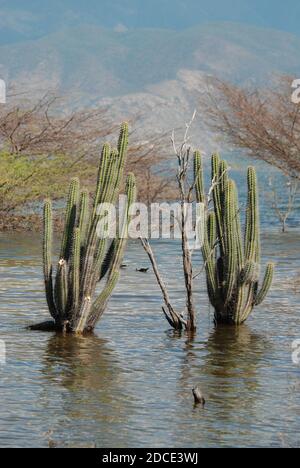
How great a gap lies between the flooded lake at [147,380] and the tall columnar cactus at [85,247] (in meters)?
0.37

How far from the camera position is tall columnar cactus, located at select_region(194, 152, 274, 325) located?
516 inches

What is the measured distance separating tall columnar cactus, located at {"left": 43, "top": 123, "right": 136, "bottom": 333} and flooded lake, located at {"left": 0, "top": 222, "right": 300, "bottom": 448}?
1.22ft

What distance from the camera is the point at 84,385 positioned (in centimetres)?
1050

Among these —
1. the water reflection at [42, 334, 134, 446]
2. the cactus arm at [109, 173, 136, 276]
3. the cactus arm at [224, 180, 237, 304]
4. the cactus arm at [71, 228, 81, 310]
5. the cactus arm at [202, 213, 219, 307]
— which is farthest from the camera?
the cactus arm at [202, 213, 219, 307]

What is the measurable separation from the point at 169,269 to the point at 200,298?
13.5 feet

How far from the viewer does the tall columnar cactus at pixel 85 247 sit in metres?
12.5

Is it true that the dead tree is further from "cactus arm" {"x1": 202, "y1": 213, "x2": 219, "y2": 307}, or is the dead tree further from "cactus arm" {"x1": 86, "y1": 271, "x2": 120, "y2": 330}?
"cactus arm" {"x1": 86, "y1": 271, "x2": 120, "y2": 330}

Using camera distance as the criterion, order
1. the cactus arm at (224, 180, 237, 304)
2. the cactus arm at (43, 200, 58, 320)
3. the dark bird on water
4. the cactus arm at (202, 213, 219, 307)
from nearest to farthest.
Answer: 1. the dark bird on water
2. the cactus arm at (43, 200, 58, 320)
3. the cactus arm at (224, 180, 237, 304)
4. the cactus arm at (202, 213, 219, 307)

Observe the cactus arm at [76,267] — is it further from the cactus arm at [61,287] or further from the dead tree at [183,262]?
the dead tree at [183,262]

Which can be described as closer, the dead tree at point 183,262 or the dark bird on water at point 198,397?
the dark bird on water at point 198,397

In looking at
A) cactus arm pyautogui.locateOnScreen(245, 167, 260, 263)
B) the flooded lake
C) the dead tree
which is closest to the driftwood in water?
the flooded lake

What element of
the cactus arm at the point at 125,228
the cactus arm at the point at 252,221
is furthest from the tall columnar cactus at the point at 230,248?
the cactus arm at the point at 125,228

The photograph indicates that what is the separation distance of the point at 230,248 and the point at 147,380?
280cm

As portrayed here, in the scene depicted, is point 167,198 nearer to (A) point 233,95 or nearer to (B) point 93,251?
(A) point 233,95
